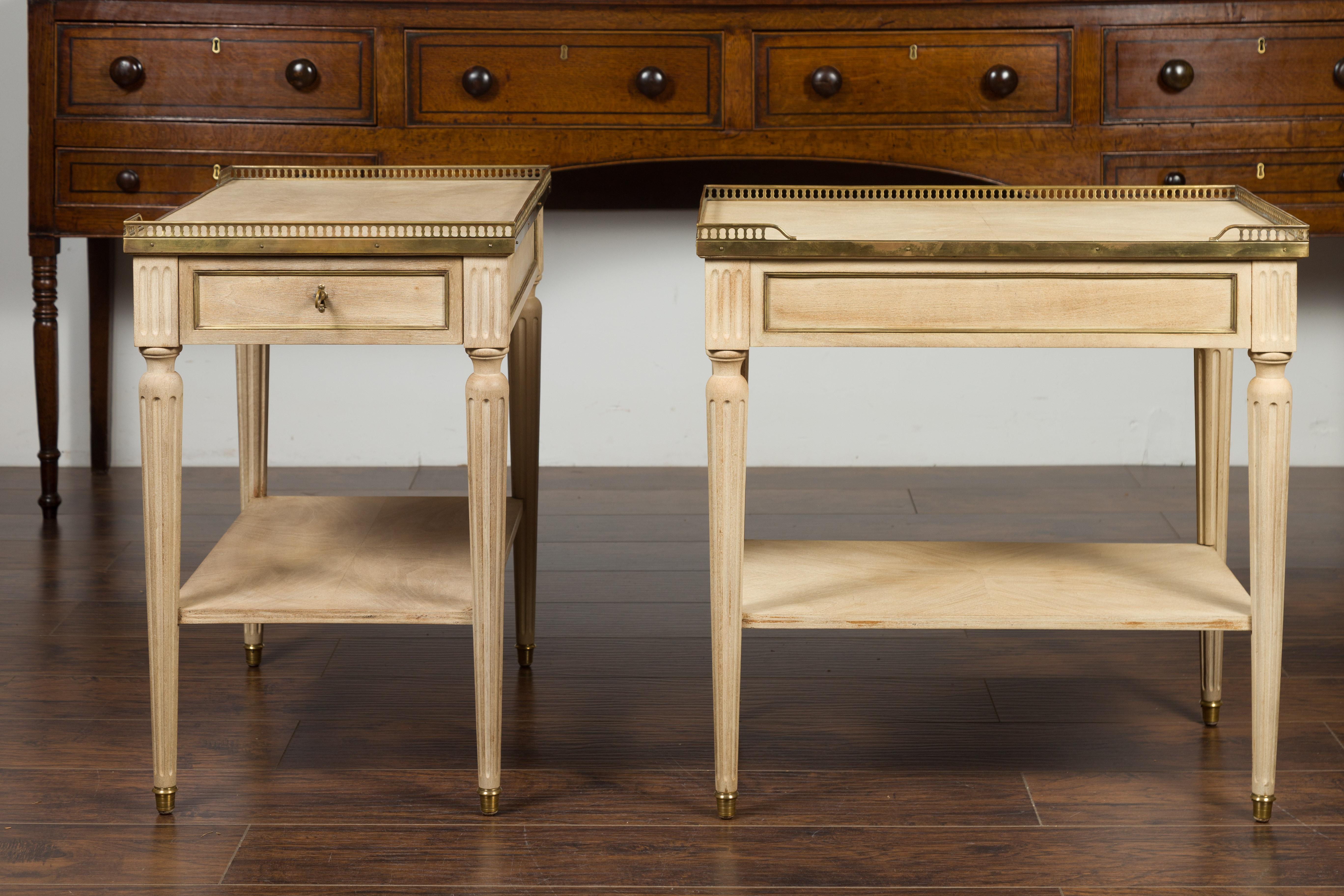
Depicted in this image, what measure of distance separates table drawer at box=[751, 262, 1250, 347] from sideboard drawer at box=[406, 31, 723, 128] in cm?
112

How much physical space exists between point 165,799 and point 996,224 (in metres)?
1.17

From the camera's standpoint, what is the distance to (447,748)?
1948 millimetres

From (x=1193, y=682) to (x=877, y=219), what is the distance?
891 mm

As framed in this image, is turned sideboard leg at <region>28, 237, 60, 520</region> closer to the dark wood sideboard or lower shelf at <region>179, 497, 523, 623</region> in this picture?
the dark wood sideboard

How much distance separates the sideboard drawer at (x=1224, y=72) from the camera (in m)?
2.62

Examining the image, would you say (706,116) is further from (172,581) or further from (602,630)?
(172,581)

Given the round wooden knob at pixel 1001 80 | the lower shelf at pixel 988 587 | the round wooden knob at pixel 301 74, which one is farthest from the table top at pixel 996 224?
the round wooden knob at pixel 301 74

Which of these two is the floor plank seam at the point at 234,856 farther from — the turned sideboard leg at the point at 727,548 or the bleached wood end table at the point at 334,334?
the turned sideboard leg at the point at 727,548

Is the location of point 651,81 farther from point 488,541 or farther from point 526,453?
point 488,541

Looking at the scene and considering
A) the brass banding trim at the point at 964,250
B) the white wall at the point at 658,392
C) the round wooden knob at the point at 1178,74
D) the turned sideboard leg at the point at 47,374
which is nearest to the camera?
the brass banding trim at the point at 964,250

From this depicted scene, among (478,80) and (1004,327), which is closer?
(1004,327)

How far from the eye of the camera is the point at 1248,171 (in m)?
2.66

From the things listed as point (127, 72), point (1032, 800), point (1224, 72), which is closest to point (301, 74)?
point (127, 72)

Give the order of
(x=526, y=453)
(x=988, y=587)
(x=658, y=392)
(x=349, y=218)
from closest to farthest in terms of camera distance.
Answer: (x=349, y=218)
(x=988, y=587)
(x=526, y=453)
(x=658, y=392)
